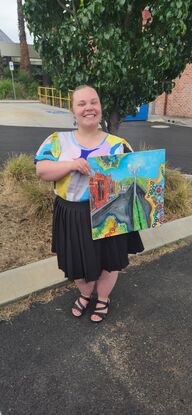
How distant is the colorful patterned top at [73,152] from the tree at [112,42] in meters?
1.58

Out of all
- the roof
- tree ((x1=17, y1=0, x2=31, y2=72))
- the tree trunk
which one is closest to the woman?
the tree trunk

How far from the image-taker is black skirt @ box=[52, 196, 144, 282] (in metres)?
2.37

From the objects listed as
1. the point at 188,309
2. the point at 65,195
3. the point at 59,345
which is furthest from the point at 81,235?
the point at 188,309

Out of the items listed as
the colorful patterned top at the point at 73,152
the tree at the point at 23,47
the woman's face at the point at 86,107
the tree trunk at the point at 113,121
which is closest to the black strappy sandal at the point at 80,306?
the colorful patterned top at the point at 73,152

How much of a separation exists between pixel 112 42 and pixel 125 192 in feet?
6.30

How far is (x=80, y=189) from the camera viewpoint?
90.6 inches

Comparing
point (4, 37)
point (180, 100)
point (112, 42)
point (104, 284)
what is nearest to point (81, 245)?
point (104, 284)

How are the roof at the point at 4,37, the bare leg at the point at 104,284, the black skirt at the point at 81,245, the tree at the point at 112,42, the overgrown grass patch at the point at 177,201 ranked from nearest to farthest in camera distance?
the black skirt at the point at 81,245, the bare leg at the point at 104,284, the tree at the point at 112,42, the overgrown grass patch at the point at 177,201, the roof at the point at 4,37

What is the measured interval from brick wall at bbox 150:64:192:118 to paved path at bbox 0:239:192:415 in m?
15.3

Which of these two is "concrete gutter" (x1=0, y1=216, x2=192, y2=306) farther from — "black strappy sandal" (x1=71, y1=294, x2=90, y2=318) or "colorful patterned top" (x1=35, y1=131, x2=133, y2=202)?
"colorful patterned top" (x1=35, y1=131, x2=133, y2=202)

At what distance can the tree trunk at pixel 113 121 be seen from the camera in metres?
4.55

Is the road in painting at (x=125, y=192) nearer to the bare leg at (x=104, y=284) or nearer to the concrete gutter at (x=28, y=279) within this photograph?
the bare leg at (x=104, y=284)

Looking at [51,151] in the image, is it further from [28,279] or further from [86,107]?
[28,279]

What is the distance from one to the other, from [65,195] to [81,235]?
29 cm
